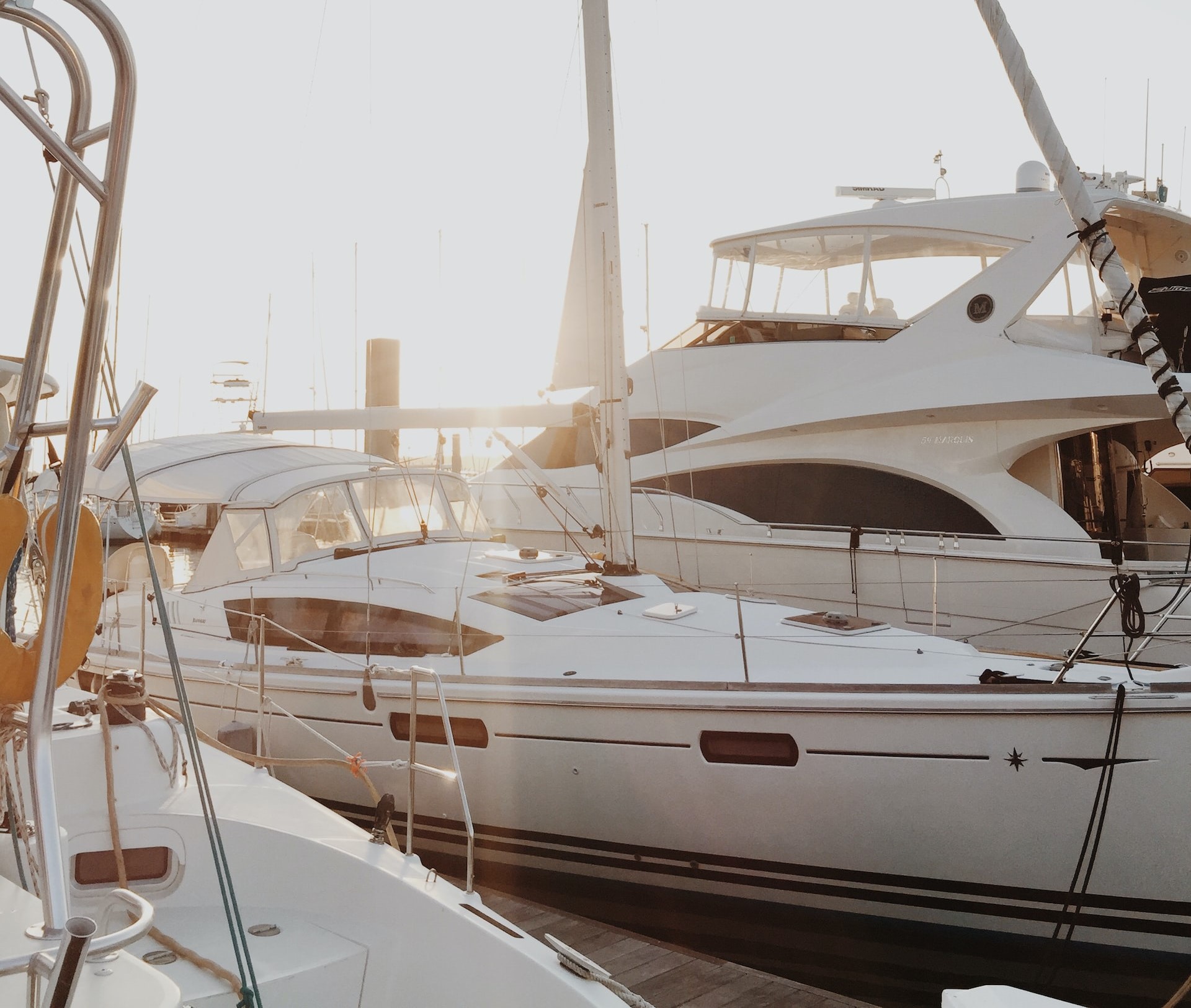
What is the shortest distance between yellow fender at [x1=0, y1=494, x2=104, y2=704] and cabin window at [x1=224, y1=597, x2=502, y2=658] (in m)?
3.82

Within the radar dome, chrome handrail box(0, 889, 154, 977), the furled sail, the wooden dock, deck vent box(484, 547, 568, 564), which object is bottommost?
the wooden dock

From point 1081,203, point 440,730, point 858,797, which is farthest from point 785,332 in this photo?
point 858,797

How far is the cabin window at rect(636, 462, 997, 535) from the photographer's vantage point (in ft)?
29.6

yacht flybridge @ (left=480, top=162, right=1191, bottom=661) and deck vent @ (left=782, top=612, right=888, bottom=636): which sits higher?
yacht flybridge @ (left=480, top=162, right=1191, bottom=661)

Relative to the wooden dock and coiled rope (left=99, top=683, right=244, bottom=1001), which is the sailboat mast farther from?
coiled rope (left=99, top=683, right=244, bottom=1001)

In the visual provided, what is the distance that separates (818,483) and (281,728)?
5770 mm

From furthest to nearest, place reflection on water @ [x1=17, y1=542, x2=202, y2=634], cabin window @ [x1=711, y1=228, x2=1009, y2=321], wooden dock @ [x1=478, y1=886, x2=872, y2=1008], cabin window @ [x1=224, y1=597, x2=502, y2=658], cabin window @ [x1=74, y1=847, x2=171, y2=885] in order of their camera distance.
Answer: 1. cabin window @ [x1=711, y1=228, x2=1009, y2=321]
2. cabin window @ [x1=224, y1=597, x2=502, y2=658]
3. wooden dock @ [x1=478, y1=886, x2=872, y2=1008]
4. cabin window @ [x1=74, y1=847, x2=171, y2=885]
5. reflection on water @ [x1=17, y1=542, x2=202, y2=634]

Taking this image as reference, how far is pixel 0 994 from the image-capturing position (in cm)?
167

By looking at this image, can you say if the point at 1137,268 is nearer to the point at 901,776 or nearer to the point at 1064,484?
the point at 1064,484

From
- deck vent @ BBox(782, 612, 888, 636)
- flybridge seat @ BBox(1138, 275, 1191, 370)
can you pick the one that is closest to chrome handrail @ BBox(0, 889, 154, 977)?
deck vent @ BBox(782, 612, 888, 636)

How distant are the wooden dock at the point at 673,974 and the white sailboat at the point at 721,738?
1.72 feet

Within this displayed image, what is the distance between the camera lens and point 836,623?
18.5 ft

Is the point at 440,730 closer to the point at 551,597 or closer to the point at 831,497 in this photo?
the point at 551,597

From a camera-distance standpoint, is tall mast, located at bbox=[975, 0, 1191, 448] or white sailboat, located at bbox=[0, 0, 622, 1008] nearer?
white sailboat, located at bbox=[0, 0, 622, 1008]
